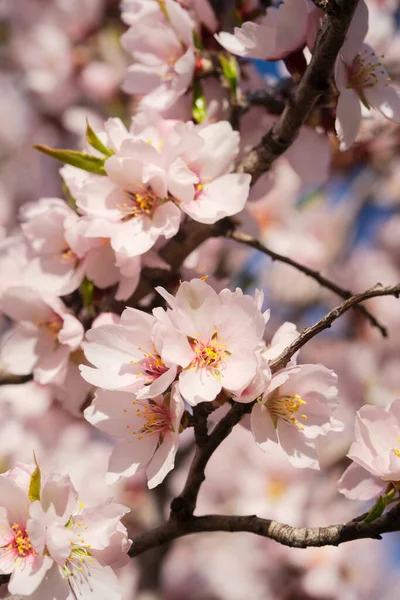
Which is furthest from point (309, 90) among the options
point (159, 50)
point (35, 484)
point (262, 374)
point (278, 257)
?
point (35, 484)

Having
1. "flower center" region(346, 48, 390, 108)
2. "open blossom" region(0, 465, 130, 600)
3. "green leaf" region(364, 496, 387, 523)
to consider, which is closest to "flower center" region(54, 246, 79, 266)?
"open blossom" region(0, 465, 130, 600)

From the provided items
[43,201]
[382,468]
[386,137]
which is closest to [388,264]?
[386,137]

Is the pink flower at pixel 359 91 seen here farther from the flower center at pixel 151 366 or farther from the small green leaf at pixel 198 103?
the flower center at pixel 151 366

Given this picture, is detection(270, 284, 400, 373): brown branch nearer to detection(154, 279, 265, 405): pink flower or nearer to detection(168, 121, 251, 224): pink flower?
detection(154, 279, 265, 405): pink flower

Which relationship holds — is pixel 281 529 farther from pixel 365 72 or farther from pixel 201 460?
pixel 365 72

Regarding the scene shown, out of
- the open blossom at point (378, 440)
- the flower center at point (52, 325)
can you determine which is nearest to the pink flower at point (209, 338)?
the open blossom at point (378, 440)

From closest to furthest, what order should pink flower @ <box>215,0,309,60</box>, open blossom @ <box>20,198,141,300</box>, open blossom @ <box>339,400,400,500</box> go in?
1. open blossom @ <box>339,400,400,500</box>
2. pink flower @ <box>215,0,309,60</box>
3. open blossom @ <box>20,198,141,300</box>
